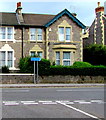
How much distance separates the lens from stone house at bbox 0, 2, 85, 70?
37000 mm

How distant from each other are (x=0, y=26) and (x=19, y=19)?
298 centimetres

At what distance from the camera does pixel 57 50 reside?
37438 millimetres

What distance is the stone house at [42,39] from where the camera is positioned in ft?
121

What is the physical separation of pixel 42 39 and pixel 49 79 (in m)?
7.65

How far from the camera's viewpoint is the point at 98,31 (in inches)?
1928

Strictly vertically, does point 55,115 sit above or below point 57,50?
below

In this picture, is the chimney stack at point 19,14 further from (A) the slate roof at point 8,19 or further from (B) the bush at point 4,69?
(B) the bush at point 4,69

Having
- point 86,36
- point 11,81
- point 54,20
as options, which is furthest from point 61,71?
point 86,36

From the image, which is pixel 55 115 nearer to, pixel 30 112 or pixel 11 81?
pixel 30 112

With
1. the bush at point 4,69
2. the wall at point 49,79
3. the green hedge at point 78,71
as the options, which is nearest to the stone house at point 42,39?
the bush at point 4,69

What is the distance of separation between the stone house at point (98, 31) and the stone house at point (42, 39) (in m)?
Answer: 9.86

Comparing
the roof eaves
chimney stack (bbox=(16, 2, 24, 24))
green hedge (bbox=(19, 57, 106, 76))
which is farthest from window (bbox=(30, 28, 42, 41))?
green hedge (bbox=(19, 57, 106, 76))

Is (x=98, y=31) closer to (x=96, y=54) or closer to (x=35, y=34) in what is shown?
(x=96, y=54)

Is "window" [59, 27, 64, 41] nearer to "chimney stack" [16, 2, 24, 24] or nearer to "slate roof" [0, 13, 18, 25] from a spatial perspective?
"chimney stack" [16, 2, 24, 24]
